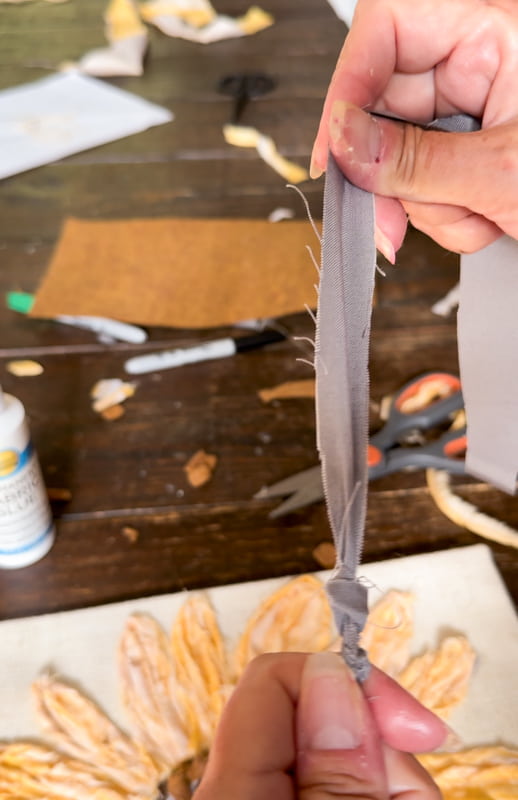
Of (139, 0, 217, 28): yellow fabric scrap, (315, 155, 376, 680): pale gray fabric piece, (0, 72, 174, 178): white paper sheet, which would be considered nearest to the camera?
(315, 155, 376, 680): pale gray fabric piece

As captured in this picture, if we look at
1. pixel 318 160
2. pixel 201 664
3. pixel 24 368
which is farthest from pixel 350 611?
pixel 24 368

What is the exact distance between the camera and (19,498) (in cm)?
50

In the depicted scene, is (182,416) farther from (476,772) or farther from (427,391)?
(476,772)

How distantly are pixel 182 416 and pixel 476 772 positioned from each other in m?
0.33

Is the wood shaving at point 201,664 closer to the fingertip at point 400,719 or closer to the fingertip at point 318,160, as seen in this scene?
the fingertip at point 400,719

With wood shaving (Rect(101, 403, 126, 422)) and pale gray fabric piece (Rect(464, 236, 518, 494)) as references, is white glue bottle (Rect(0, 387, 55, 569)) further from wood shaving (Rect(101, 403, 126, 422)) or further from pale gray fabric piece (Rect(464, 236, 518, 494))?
pale gray fabric piece (Rect(464, 236, 518, 494))

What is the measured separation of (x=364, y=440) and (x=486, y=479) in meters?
0.24

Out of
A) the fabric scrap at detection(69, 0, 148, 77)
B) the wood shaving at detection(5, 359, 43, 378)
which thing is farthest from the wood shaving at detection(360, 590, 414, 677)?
the fabric scrap at detection(69, 0, 148, 77)

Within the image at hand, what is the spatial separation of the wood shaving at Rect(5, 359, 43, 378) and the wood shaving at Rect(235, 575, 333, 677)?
11.8 inches

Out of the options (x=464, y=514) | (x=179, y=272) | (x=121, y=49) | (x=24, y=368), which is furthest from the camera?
(x=121, y=49)

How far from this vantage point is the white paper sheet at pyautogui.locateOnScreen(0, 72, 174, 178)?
96cm

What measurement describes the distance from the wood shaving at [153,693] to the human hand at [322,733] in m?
0.10

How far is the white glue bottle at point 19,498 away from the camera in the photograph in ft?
1.58

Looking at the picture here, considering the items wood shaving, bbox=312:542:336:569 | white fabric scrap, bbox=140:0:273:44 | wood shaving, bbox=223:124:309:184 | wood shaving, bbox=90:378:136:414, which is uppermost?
white fabric scrap, bbox=140:0:273:44
